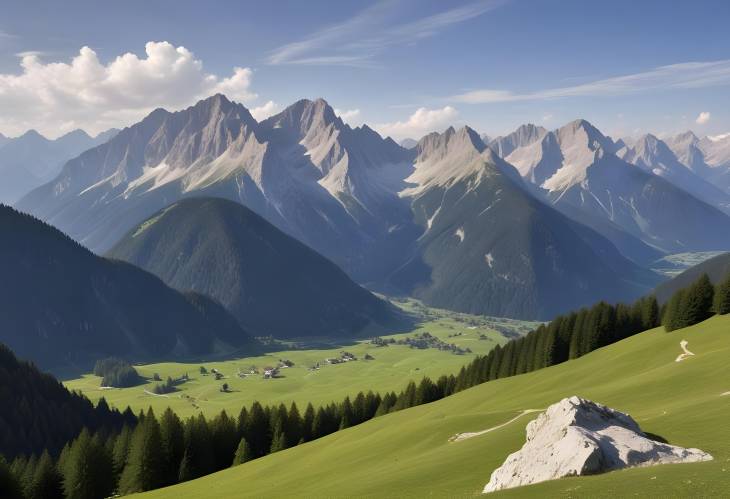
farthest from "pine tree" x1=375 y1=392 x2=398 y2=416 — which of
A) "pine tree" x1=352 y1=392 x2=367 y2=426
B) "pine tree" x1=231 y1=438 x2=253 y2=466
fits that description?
"pine tree" x1=231 y1=438 x2=253 y2=466

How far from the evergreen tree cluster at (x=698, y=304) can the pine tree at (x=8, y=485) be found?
104m

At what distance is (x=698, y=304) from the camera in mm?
97500

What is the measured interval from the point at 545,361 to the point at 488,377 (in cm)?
1863

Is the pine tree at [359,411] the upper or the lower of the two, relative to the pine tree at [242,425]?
lower

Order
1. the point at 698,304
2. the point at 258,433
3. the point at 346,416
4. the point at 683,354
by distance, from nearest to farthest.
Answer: the point at 683,354 < the point at 698,304 < the point at 258,433 < the point at 346,416

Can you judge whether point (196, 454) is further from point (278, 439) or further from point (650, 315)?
point (650, 315)

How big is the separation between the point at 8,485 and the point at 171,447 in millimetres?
24682

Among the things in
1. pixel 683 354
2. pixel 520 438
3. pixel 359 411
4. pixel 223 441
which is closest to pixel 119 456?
pixel 223 441

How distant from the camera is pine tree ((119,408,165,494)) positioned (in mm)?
93625

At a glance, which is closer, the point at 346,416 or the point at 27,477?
the point at 27,477

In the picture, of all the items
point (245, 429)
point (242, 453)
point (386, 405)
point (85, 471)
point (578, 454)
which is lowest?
point (386, 405)

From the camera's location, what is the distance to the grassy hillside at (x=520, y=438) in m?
35.2

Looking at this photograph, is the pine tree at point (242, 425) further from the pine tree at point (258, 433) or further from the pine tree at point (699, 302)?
the pine tree at point (699, 302)

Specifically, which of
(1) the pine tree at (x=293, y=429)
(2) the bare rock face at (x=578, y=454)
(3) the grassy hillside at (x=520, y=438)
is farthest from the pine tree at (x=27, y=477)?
(2) the bare rock face at (x=578, y=454)
